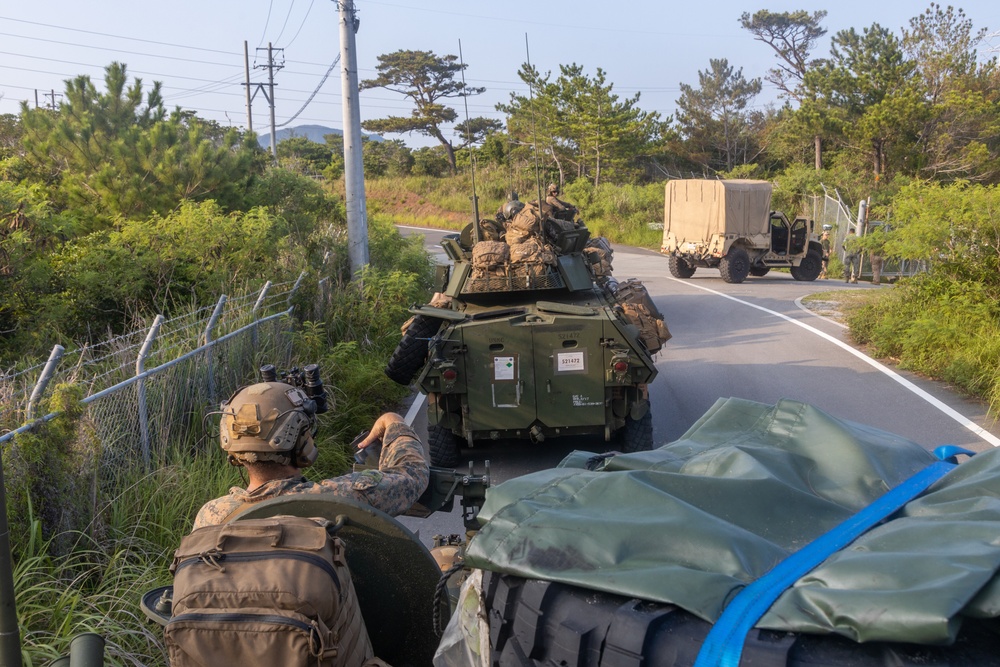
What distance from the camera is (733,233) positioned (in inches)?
909

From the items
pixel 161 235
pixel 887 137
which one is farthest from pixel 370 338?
pixel 887 137

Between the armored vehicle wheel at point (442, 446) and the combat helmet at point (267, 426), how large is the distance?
192 inches

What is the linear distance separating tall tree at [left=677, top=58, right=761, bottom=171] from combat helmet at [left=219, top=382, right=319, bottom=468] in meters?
45.8

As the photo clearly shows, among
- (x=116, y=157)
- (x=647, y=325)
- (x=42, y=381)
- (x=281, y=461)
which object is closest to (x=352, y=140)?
(x=116, y=157)

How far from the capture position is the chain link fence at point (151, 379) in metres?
5.25

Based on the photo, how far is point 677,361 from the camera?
1277 cm

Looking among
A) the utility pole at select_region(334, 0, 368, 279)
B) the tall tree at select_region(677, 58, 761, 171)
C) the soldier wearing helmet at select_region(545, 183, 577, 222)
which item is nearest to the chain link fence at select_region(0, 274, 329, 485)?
the soldier wearing helmet at select_region(545, 183, 577, 222)

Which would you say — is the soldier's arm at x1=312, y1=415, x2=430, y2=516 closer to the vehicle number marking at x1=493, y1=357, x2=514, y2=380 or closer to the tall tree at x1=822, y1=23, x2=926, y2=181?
the vehicle number marking at x1=493, y1=357, x2=514, y2=380

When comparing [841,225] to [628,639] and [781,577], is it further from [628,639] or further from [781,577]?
[628,639]

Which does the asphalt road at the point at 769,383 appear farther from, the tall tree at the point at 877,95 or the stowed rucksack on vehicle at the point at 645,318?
the tall tree at the point at 877,95

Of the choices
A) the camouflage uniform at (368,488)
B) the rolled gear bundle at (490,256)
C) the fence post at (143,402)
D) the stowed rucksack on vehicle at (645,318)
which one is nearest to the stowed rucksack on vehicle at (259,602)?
the camouflage uniform at (368,488)

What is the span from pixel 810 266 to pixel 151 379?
20.8 metres

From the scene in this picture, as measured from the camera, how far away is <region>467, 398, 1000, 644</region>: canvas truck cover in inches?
58.2

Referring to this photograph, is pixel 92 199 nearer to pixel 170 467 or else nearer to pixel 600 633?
pixel 170 467
